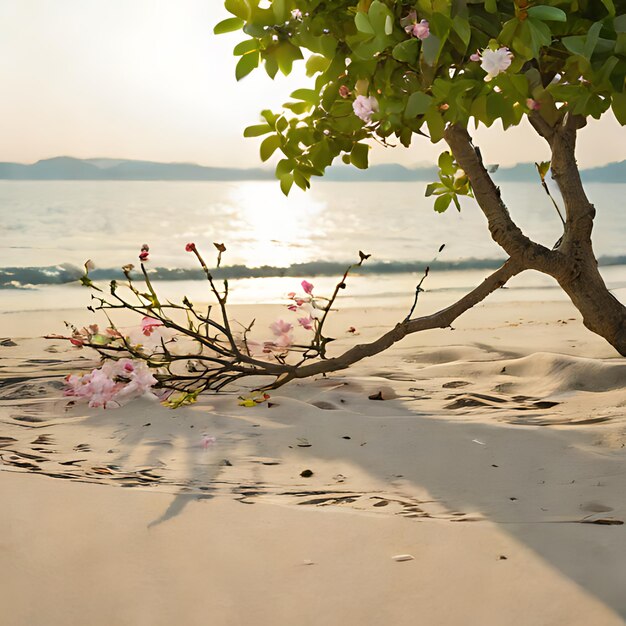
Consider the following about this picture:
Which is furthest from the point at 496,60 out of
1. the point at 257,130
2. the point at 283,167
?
the point at 283,167

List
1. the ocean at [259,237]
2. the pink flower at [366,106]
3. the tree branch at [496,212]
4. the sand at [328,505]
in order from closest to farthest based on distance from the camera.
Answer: the sand at [328,505], the pink flower at [366,106], the tree branch at [496,212], the ocean at [259,237]

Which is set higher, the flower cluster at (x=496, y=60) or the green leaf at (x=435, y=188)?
the flower cluster at (x=496, y=60)

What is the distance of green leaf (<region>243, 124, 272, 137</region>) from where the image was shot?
2797mm

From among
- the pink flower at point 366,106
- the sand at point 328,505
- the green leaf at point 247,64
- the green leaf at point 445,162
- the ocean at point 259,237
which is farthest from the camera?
the ocean at point 259,237

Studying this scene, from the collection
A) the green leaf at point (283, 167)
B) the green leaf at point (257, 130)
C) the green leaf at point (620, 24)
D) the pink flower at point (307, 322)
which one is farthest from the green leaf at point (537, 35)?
the pink flower at point (307, 322)

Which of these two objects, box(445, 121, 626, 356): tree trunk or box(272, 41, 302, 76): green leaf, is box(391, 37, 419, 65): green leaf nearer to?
box(272, 41, 302, 76): green leaf

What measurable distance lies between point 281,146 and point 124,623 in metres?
1.89

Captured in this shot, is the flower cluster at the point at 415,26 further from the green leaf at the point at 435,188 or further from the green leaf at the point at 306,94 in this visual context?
the green leaf at the point at 435,188

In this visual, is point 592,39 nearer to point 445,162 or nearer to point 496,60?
point 496,60

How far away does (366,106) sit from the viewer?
A: 107 inches

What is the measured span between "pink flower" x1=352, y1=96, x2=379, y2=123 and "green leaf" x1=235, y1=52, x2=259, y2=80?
0.37 m

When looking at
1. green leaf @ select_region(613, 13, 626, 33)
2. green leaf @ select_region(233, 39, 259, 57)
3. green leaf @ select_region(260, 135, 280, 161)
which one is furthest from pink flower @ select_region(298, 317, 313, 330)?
green leaf @ select_region(613, 13, 626, 33)

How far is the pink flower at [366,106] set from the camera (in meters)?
2.72

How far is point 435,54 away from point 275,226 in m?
12.1
